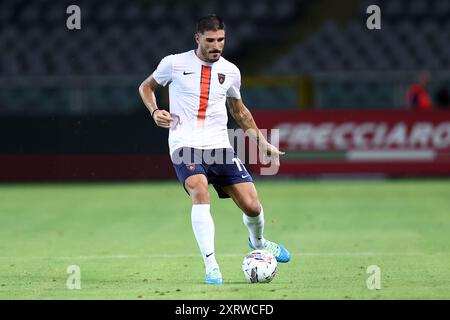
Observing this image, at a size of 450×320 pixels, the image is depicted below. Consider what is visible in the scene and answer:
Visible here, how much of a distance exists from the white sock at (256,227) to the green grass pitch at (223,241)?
319 mm

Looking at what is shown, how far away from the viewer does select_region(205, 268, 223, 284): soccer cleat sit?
28.2 ft

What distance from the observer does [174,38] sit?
26656 millimetres

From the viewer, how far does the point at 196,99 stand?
29.8ft

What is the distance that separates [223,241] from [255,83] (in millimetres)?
10764

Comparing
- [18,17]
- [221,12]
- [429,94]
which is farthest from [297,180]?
[18,17]

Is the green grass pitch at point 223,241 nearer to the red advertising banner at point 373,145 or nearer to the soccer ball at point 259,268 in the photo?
the soccer ball at point 259,268

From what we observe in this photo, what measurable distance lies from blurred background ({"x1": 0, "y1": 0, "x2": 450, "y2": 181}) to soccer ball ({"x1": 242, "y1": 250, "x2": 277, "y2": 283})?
12.5 m

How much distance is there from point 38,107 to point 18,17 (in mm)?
5105

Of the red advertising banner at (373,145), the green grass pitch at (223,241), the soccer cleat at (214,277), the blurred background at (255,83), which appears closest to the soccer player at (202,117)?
the soccer cleat at (214,277)

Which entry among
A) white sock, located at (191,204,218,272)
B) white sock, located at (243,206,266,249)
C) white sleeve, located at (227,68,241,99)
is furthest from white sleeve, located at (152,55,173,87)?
white sock, located at (243,206,266,249)

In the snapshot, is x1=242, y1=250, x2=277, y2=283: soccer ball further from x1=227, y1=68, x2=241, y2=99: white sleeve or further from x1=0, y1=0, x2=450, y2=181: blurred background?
x1=0, y1=0, x2=450, y2=181: blurred background

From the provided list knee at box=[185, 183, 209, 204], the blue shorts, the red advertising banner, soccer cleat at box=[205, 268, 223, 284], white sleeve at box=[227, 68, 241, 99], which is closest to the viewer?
soccer cleat at box=[205, 268, 223, 284]
